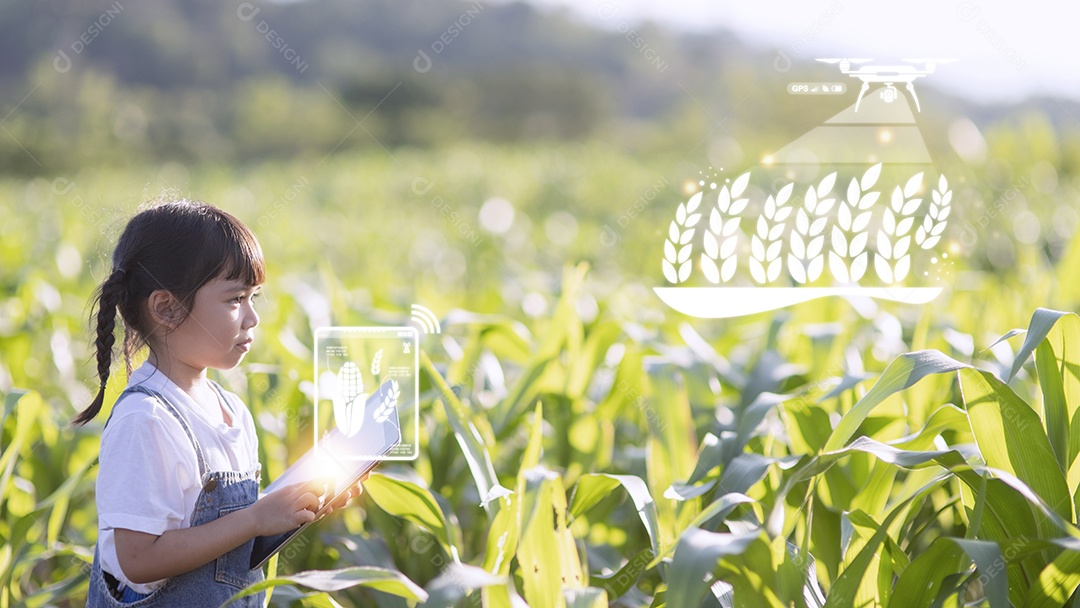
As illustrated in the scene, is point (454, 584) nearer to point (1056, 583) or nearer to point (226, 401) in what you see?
point (226, 401)

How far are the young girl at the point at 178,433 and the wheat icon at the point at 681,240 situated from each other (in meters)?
0.84

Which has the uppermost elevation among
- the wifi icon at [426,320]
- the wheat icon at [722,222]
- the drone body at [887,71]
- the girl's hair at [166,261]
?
the drone body at [887,71]

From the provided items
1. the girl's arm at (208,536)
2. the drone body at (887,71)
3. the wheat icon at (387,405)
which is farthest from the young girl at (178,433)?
the drone body at (887,71)

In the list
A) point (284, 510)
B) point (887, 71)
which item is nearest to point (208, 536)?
point (284, 510)

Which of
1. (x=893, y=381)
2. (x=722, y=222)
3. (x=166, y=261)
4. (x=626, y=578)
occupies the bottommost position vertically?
(x=626, y=578)

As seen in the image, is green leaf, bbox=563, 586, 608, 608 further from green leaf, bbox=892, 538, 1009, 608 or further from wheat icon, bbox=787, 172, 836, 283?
wheat icon, bbox=787, 172, 836, 283

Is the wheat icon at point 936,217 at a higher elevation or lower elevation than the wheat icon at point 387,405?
higher

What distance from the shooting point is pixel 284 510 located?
990 millimetres

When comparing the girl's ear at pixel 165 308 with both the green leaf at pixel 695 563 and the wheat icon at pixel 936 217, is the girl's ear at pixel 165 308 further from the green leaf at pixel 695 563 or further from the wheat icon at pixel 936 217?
the wheat icon at pixel 936 217

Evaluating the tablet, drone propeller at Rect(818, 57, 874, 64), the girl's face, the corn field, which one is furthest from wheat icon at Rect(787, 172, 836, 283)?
the girl's face

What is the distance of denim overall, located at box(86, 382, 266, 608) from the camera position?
1030 mm

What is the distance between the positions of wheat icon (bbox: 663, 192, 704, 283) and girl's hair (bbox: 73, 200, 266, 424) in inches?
34.0

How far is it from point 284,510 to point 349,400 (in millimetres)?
257

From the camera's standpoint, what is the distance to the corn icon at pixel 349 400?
1111mm
